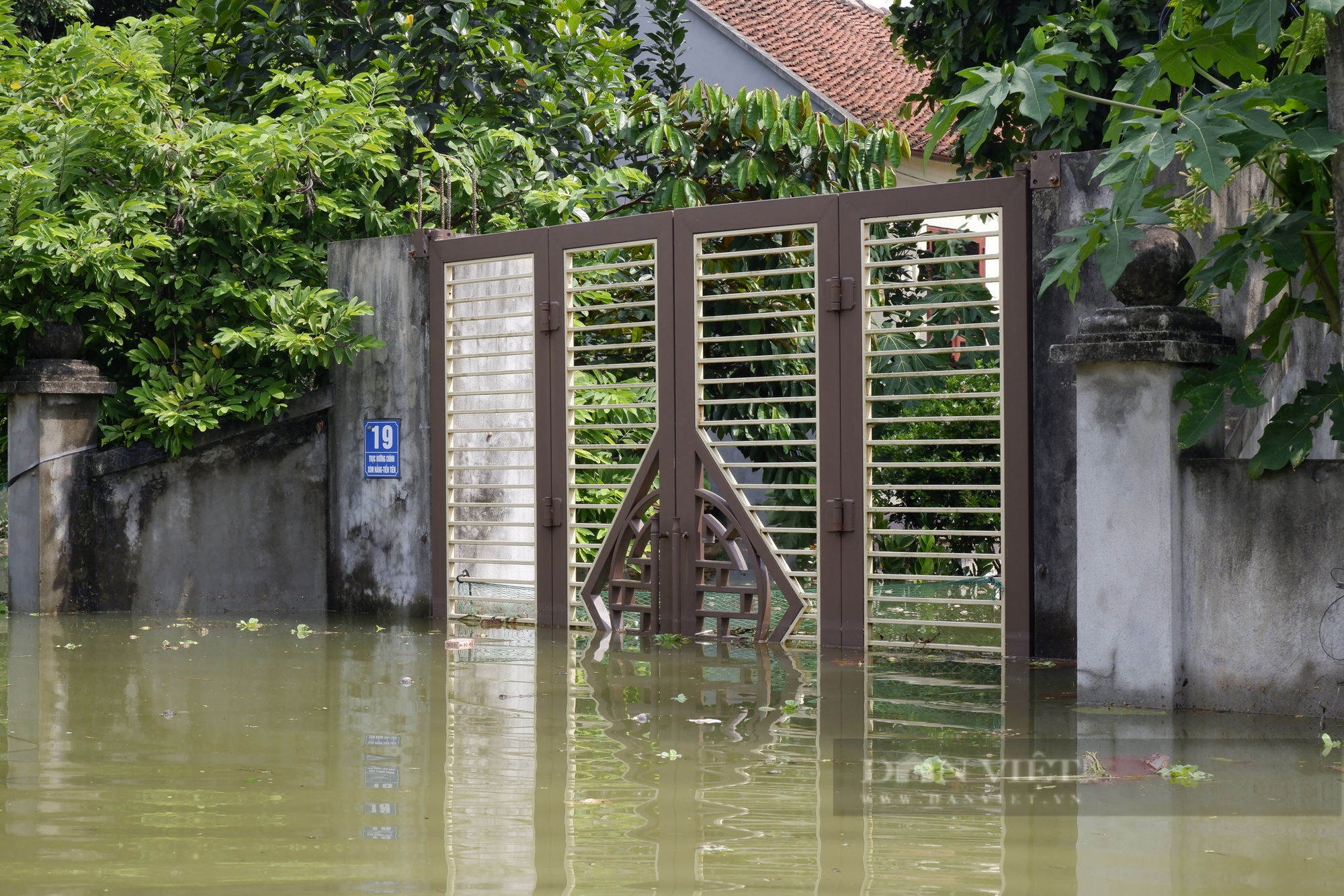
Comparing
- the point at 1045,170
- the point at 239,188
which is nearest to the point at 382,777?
the point at 1045,170

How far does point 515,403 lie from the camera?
10.0 metres

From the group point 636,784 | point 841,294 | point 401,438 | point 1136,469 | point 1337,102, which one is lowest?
point 636,784

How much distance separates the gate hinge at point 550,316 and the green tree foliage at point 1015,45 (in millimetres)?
3384

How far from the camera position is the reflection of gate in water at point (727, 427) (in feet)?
26.6

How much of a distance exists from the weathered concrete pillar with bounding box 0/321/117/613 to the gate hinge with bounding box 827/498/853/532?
18.1 ft

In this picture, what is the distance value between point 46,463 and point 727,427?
4814mm

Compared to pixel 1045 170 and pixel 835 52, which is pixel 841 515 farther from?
pixel 835 52

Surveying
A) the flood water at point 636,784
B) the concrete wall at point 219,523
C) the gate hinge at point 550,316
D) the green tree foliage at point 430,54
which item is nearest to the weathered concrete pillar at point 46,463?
the concrete wall at point 219,523

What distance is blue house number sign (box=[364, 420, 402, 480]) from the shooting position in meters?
10.4

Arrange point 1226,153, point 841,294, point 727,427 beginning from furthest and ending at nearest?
1. point 727,427
2. point 841,294
3. point 1226,153

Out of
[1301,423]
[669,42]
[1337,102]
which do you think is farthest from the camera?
[669,42]

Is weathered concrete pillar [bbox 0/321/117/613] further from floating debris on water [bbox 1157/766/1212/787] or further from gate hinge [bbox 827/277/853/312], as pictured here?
floating debris on water [bbox 1157/766/1212/787]

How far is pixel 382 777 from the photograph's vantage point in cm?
517

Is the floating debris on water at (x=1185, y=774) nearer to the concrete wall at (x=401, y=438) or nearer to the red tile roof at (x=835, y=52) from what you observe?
the concrete wall at (x=401, y=438)
